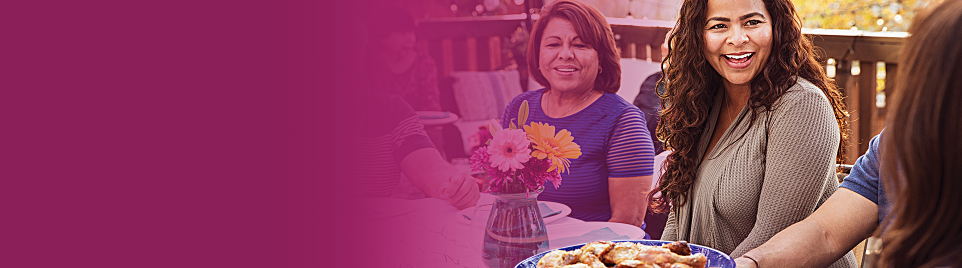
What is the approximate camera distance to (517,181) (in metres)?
1.08

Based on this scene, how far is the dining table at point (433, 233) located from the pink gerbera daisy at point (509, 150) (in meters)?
0.17

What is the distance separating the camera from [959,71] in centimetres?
69

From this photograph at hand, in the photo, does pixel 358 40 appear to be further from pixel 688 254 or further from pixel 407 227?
pixel 688 254

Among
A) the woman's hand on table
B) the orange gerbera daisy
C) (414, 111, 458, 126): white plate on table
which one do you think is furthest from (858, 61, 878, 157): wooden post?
the orange gerbera daisy

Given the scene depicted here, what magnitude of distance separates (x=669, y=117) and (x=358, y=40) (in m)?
0.81

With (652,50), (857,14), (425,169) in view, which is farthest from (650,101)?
(857,14)

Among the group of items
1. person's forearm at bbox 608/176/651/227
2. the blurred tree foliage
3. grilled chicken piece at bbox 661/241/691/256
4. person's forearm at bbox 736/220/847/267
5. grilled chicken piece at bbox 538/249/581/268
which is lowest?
person's forearm at bbox 608/176/651/227

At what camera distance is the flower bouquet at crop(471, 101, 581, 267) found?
1.07 metres

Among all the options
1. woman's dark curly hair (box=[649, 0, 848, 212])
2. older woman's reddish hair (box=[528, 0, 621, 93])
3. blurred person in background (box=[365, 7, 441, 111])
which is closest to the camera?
woman's dark curly hair (box=[649, 0, 848, 212])

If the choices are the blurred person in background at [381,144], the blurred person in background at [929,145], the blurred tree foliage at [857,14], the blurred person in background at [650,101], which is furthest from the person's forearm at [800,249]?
the blurred tree foliage at [857,14]

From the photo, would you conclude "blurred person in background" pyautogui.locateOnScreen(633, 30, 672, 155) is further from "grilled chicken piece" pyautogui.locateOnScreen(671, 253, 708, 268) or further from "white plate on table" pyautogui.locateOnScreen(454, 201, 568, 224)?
"grilled chicken piece" pyautogui.locateOnScreen(671, 253, 708, 268)

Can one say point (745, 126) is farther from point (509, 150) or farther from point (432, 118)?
point (432, 118)

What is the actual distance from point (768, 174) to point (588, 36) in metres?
0.69

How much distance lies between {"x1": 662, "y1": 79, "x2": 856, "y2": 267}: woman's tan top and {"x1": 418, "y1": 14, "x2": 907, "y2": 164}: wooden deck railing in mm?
1174
